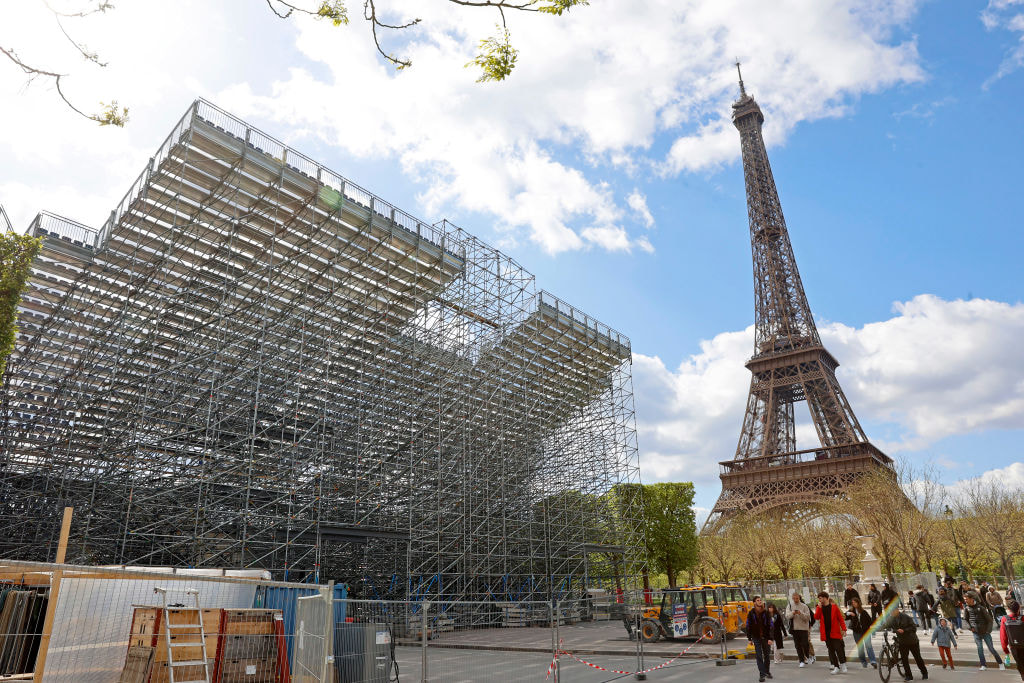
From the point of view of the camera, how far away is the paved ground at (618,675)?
35.4 feet

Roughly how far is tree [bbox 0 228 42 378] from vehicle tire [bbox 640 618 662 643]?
15929mm

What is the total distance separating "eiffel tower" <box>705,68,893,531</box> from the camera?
43594 millimetres

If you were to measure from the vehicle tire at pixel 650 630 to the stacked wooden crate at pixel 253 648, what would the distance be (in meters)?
11.9

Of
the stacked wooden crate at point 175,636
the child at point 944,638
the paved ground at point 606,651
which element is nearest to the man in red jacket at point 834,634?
the paved ground at point 606,651

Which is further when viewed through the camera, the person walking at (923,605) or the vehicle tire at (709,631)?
the vehicle tire at (709,631)

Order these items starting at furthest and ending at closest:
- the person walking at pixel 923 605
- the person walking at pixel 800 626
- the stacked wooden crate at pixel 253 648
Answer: the person walking at pixel 923 605
the person walking at pixel 800 626
the stacked wooden crate at pixel 253 648

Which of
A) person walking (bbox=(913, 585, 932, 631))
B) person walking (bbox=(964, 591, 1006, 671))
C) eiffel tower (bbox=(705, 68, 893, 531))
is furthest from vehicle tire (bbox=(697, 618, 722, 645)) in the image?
eiffel tower (bbox=(705, 68, 893, 531))

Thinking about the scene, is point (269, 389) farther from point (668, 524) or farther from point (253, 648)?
point (668, 524)

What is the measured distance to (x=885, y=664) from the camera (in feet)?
33.9

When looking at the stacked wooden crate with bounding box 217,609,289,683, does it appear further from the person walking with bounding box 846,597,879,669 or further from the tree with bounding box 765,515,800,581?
the tree with bounding box 765,515,800,581

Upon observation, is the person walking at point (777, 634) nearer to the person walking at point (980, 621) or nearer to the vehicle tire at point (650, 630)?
the person walking at point (980, 621)

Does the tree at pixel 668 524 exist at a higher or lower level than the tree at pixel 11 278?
lower

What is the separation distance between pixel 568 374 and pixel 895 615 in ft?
81.5

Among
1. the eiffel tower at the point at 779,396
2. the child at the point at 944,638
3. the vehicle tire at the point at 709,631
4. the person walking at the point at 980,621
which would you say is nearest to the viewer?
the person walking at the point at 980,621
